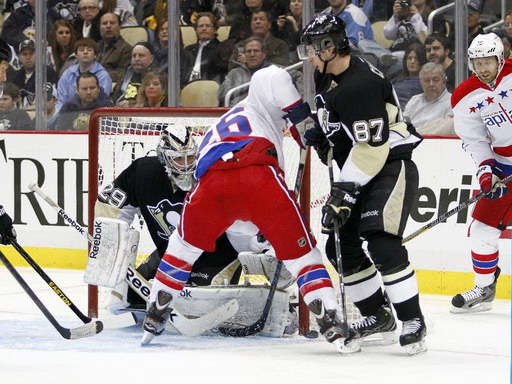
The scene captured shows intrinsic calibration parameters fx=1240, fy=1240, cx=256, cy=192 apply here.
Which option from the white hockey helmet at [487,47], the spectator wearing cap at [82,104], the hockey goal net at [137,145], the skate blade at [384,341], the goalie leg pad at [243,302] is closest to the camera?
the skate blade at [384,341]

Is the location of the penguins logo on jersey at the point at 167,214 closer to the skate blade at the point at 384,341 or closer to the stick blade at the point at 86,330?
the stick blade at the point at 86,330

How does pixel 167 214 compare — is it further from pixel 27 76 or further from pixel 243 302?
pixel 27 76

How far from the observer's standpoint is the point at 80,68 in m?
7.43

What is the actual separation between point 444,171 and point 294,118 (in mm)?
1875

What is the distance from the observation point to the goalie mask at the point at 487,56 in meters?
5.28

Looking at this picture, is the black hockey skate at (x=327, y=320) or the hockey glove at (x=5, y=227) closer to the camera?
the black hockey skate at (x=327, y=320)

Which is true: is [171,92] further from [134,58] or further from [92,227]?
[92,227]

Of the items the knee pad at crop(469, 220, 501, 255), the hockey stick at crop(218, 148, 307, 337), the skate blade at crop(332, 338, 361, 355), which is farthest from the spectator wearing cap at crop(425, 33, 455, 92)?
the skate blade at crop(332, 338, 361, 355)

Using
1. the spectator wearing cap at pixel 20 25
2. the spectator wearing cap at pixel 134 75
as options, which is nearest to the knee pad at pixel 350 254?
the spectator wearing cap at pixel 134 75

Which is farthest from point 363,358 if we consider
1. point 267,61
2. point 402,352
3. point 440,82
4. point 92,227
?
point 267,61

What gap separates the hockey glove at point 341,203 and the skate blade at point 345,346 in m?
0.42

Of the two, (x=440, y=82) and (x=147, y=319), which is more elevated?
(x=440, y=82)

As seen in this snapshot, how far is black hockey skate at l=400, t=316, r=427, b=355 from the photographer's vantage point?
13.8 ft

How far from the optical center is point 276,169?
427 centimetres
